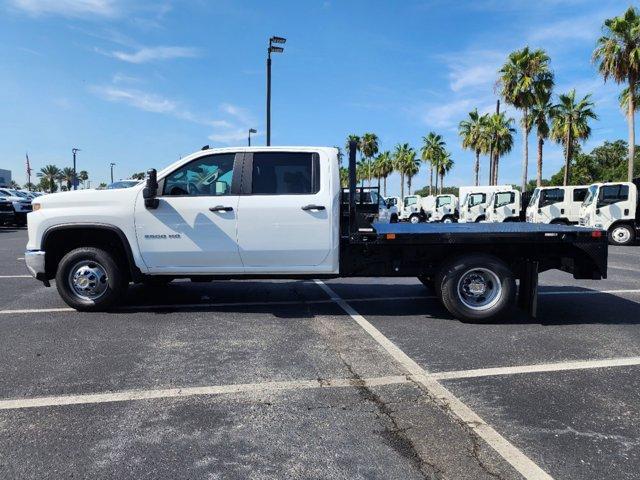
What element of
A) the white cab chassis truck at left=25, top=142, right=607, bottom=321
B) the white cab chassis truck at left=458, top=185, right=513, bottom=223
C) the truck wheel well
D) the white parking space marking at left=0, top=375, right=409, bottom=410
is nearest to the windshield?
the white cab chassis truck at left=458, top=185, right=513, bottom=223

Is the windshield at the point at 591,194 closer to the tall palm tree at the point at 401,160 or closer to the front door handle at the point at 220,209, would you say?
the front door handle at the point at 220,209

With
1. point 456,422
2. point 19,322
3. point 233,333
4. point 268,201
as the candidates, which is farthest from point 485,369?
point 19,322

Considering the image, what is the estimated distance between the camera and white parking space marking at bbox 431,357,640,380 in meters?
4.17

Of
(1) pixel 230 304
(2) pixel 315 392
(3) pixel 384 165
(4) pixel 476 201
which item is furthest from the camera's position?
(3) pixel 384 165

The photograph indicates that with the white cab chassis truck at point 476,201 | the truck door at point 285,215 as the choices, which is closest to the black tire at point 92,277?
the truck door at point 285,215

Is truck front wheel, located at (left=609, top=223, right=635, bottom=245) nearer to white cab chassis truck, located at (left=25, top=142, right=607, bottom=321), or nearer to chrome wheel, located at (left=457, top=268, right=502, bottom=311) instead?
white cab chassis truck, located at (left=25, top=142, right=607, bottom=321)

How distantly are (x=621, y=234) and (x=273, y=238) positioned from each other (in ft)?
55.2

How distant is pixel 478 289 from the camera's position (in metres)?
Answer: 5.91

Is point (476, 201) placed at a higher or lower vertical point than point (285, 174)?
higher

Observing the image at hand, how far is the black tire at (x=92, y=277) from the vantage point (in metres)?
6.10

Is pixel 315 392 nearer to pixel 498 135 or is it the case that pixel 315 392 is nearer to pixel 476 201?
pixel 476 201

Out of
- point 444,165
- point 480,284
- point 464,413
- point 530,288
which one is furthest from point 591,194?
point 444,165

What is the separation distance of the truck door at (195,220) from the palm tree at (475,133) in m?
42.0

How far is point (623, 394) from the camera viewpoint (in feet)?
12.4
